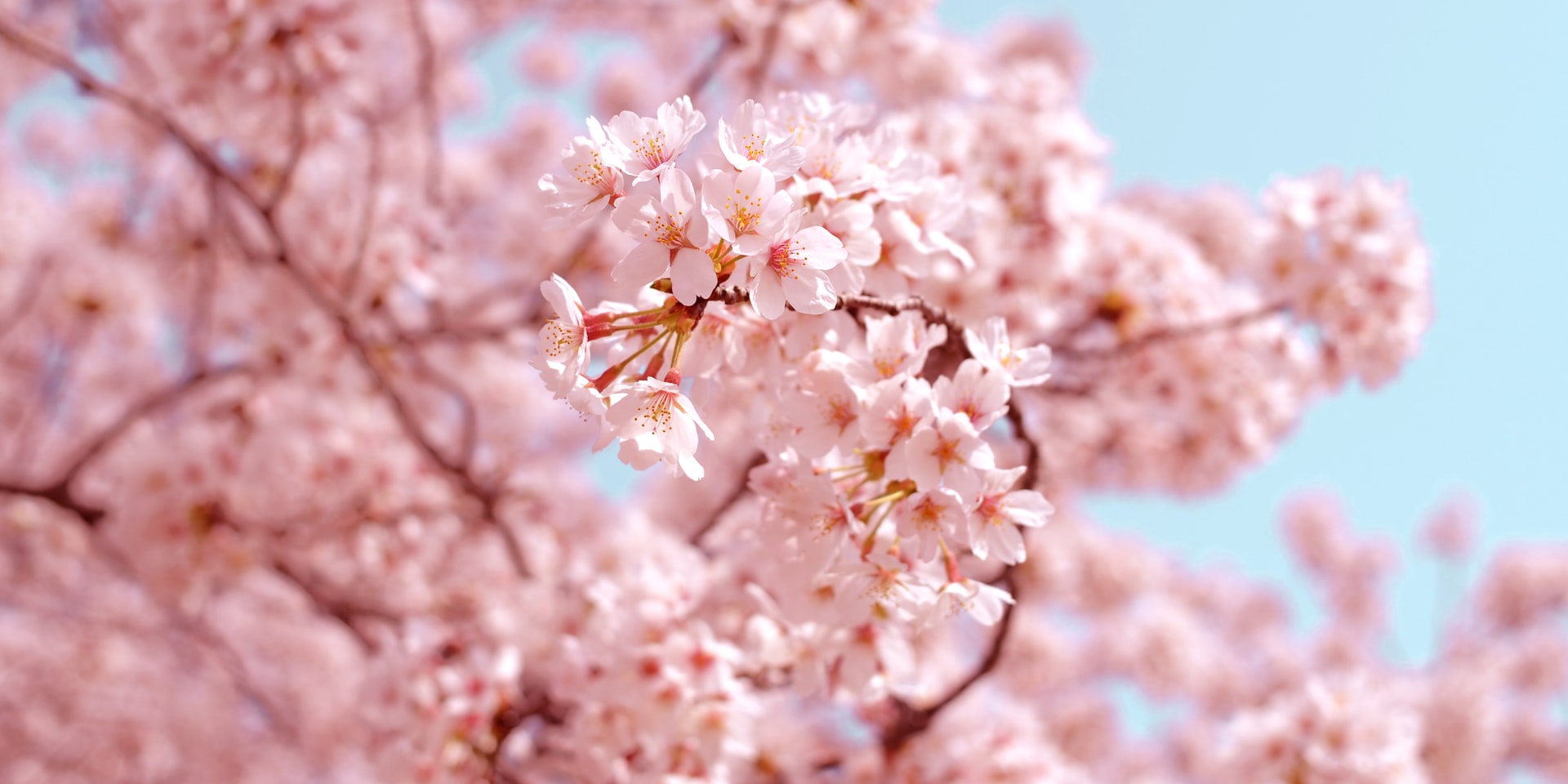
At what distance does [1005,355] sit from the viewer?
149cm

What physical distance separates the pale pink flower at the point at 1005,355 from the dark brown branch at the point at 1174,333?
184 centimetres

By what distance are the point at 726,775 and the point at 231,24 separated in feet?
8.87

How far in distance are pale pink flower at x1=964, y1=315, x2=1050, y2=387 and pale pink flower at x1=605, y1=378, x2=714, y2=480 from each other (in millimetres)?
439

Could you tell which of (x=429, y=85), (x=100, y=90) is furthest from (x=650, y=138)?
(x=429, y=85)

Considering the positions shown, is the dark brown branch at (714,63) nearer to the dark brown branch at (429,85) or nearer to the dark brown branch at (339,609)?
the dark brown branch at (429,85)

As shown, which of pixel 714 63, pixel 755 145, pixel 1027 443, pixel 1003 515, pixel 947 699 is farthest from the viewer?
pixel 714 63

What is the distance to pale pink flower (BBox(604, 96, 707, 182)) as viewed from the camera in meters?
1.25

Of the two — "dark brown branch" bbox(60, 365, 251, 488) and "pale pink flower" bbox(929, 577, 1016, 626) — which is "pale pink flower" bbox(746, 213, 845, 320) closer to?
"pale pink flower" bbox(929, 577, 1016, 626)

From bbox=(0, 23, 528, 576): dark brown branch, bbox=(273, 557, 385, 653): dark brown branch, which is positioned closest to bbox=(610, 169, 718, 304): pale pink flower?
bbox=(0, 23, 528, 576): dark brown branch

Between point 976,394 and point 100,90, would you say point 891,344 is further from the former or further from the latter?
point 100,90

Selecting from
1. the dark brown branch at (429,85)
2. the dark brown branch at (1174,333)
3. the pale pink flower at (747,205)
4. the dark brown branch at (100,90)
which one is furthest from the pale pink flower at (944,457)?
the dark brown branch at (429,85)

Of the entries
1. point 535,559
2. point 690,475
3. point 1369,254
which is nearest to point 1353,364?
point 1369,254

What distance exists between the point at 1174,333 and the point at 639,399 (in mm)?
2635

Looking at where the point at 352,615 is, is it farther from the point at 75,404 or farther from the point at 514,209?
the point at 75,404
